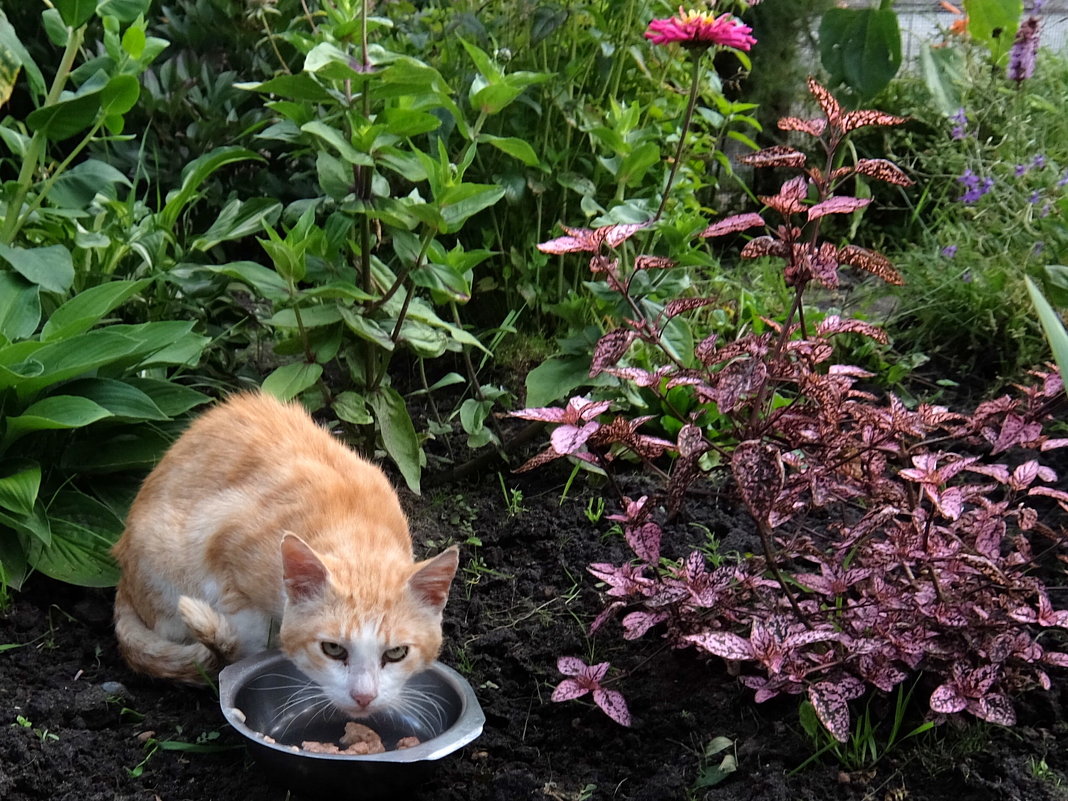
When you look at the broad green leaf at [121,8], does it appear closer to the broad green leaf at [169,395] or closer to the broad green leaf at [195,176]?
the broad green leaf at [195,176]

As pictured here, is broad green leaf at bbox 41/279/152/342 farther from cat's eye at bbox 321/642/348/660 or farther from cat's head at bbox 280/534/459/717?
cat's eye at bbox 321/642/348/660

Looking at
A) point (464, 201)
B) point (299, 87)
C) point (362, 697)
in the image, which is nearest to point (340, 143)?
point (299, 87)

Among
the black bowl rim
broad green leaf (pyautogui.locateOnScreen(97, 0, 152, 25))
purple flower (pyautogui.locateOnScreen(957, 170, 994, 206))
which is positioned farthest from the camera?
purple flower (pyautogui.locateOnScreen(957, 170, 994, 206))

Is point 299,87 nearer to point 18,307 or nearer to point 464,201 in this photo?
point 464,201

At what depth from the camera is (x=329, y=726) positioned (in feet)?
8.70

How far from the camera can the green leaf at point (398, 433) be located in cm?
338

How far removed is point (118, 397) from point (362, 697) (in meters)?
1.45

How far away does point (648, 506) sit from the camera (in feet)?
8.63

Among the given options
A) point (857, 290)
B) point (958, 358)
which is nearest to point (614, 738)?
point (958, 358)

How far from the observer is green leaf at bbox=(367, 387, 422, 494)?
3375mm

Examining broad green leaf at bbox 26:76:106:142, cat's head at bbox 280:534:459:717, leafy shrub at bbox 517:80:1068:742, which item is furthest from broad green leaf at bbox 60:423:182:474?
leafy shrub at bbox 517:80:1068:742

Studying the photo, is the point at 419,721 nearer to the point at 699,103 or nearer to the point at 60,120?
the point at 60,120

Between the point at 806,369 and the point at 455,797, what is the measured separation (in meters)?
1.33

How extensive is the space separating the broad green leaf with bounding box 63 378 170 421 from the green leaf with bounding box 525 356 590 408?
1192 millimetres
